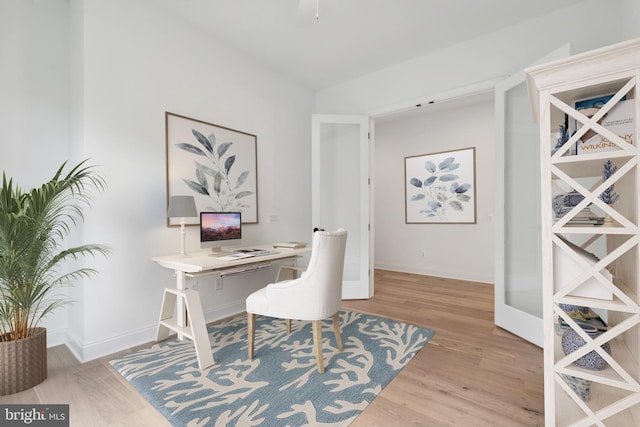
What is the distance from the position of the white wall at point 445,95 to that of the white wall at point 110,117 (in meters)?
2.11

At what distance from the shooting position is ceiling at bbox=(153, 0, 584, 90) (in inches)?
94.8

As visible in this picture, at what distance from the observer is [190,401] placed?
5.16ft

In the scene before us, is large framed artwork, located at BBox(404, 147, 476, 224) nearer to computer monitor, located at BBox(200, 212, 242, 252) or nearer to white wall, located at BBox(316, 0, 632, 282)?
white wall, located at BBox(316, 0, 632, 282)

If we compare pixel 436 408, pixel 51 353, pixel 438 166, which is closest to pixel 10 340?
pixel 51 353

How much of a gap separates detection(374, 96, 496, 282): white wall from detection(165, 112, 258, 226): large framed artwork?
2946mm

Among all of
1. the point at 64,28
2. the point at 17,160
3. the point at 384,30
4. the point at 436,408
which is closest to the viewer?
the point at 436,408

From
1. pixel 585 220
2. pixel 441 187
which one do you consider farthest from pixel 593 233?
pixel 441 187

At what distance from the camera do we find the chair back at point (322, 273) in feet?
6.14

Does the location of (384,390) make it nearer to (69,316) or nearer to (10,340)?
(10,340)

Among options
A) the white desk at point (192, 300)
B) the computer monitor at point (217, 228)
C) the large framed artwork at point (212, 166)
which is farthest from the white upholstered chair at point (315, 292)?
the large framed artwork at point (212, 166)

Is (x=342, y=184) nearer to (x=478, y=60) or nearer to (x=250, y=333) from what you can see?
(x=478, y=60)

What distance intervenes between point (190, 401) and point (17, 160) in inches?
85.2

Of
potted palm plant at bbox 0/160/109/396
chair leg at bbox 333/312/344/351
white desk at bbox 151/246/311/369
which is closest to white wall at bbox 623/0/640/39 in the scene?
chair leg at bbox 333/312/344/351
